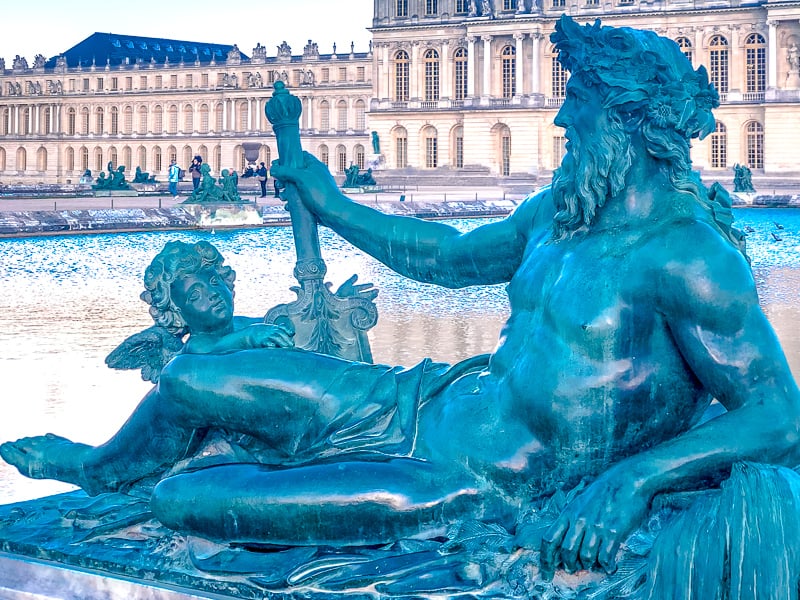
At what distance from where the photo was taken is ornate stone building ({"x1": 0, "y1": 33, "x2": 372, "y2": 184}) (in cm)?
6912

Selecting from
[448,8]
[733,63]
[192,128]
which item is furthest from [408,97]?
[192,128]

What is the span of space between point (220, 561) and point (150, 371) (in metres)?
0.65

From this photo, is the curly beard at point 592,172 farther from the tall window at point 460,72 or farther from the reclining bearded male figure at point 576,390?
the tall window at point 460,72

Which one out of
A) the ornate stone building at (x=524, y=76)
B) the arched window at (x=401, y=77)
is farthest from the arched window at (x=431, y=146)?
the arched window at (x=401, y=77)

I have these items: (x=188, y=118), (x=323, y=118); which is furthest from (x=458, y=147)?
(x=188, y=118)

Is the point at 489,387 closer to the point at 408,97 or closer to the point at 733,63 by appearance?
the point at 733,63

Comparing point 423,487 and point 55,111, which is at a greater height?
point 55,111

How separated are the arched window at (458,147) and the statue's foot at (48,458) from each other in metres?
52.9

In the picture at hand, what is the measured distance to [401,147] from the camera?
5594 centimetres

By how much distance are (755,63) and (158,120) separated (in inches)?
1522

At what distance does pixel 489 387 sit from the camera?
89.1 inches

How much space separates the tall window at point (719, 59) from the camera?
165 ft

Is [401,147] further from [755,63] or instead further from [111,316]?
[111,316]

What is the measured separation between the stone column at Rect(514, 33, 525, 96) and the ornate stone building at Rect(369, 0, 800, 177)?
0.14ft
